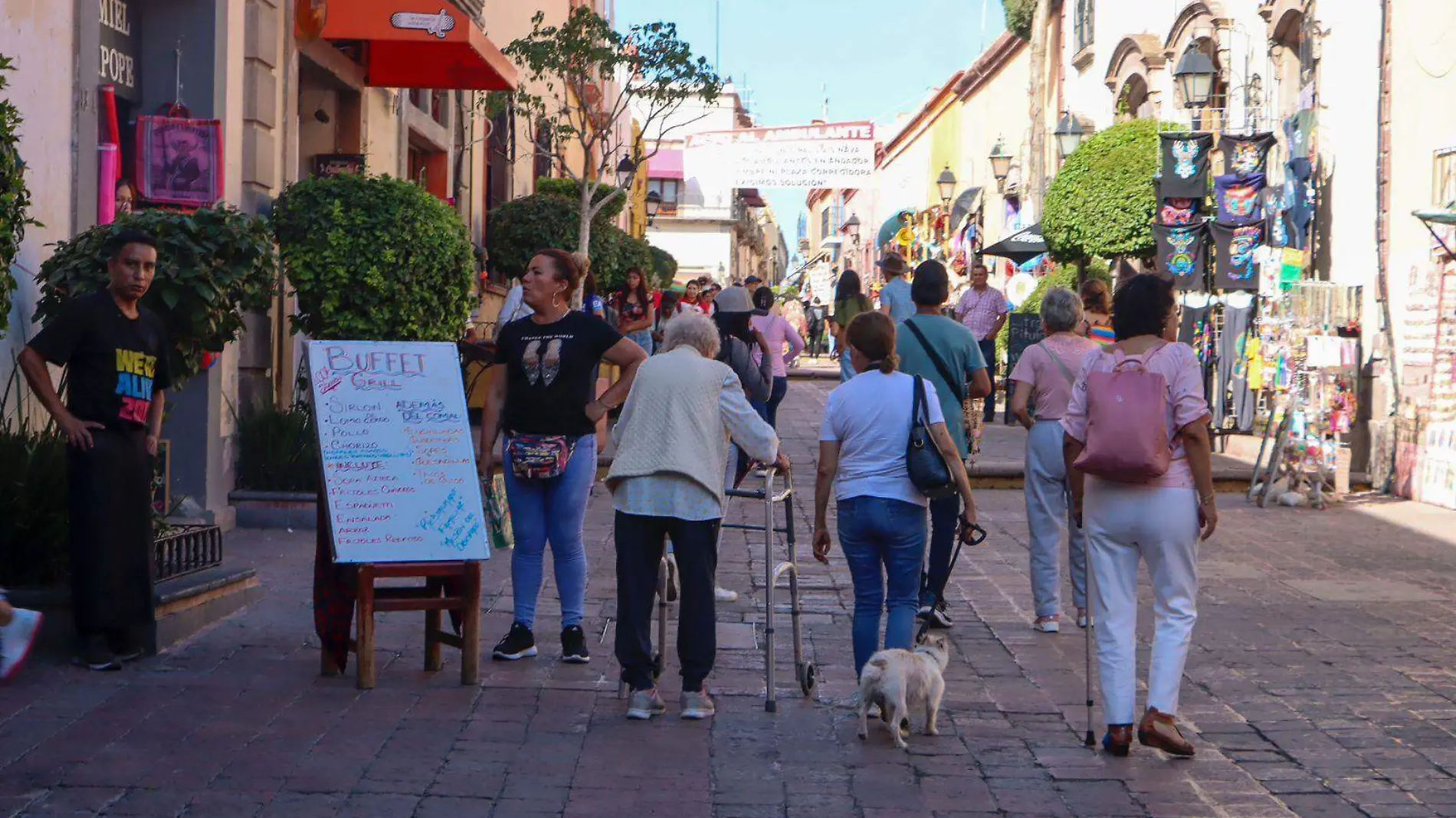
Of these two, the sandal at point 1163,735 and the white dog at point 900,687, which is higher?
the white dog at point 900,687

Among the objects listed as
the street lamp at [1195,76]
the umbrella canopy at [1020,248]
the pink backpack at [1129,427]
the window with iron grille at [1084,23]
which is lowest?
the pink backpack at [1129,427]

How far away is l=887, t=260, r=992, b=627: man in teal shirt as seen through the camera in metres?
8.18

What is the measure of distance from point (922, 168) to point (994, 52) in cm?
1722

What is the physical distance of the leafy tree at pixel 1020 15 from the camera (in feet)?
113

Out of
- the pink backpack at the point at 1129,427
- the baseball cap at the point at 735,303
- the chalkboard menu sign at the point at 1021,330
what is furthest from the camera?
the chalkboard menu sign at the point at 1021,330

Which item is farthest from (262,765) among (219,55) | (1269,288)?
(1269,288)

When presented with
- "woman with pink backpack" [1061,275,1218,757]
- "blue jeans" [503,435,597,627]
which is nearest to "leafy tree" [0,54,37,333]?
"blue jeans" [503,435,597,627]

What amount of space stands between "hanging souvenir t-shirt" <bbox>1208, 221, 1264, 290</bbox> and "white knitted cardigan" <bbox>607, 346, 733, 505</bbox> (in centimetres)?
1258

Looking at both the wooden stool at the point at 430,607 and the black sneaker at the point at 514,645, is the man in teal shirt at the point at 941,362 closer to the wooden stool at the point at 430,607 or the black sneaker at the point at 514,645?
the black sneaker at the point at 514,645

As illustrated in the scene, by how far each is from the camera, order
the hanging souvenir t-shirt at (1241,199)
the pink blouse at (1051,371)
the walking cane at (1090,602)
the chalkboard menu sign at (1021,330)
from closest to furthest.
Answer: the walking cane at (1090,602)
the pink blouse at (1051,371)
the hanging souvenir t-shirt at (1241,199)
the chalkboard menu sign at (1021,330)

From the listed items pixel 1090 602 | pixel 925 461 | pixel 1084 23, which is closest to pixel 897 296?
pixel 925 461

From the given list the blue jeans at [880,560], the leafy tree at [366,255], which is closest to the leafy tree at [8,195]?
the blue jeans at [880,560]

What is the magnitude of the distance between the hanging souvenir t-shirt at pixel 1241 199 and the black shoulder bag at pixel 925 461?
41.1 ft

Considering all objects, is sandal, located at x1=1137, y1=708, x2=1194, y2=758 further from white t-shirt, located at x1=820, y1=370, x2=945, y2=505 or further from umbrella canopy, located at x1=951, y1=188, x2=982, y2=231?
umbrella canopy, located at x1=951, y1=188, x2=982, y2=231
